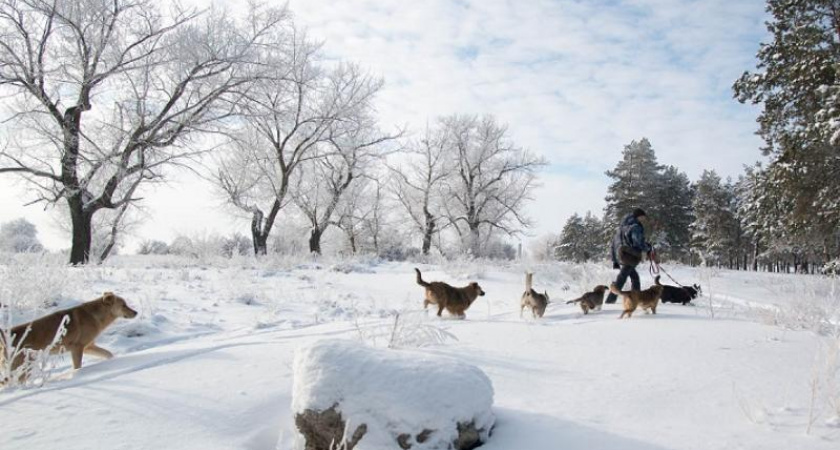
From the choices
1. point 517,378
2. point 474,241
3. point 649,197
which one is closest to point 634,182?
point 649,197

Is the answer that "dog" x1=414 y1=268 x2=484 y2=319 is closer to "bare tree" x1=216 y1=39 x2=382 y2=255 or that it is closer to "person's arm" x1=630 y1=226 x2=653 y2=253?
"person's arm" x1=630 y1=226 x2=653 y2=253

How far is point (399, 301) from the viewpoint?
9508 mm

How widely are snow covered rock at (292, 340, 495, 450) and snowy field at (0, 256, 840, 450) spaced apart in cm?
21

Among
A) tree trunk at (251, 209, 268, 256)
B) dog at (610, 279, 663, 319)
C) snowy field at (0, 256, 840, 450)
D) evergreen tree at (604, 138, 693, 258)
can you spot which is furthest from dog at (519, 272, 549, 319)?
evergreen tree at (604, 138, 693, 258)

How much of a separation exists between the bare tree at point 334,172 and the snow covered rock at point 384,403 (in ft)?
70.4

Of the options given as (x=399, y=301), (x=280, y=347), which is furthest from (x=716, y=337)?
(x=399, y=301)

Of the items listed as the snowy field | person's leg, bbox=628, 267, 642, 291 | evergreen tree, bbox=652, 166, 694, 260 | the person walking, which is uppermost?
evergreen tree, bbox=652, 166, 694, 260

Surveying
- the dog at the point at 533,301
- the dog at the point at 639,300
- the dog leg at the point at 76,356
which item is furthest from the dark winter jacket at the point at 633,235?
the dog leg at the point at 76,356

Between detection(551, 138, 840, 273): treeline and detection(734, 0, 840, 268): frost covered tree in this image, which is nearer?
detection(734, 0, 840, 268): frost covered tree

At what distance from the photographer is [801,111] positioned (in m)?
13.4

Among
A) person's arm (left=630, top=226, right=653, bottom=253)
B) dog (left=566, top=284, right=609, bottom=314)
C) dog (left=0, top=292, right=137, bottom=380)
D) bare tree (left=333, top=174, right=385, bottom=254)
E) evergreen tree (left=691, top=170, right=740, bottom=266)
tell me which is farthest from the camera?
evergreen tree (left=691, top=170, right=740, bottom=266)

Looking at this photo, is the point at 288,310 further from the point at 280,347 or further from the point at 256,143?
the point at 256,143

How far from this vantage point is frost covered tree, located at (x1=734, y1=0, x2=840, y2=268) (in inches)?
488

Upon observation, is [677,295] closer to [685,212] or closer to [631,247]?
[631,247]
